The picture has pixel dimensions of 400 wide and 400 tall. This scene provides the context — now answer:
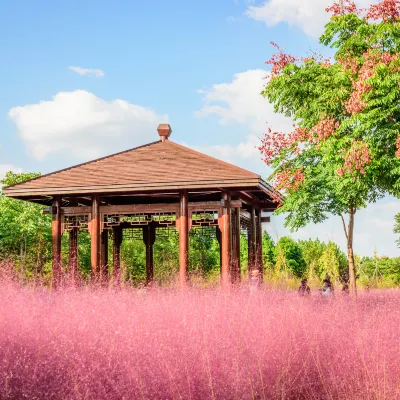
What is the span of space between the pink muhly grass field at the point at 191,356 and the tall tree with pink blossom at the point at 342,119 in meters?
5.26

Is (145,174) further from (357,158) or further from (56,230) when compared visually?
(357,158)

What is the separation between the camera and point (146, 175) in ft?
40.7

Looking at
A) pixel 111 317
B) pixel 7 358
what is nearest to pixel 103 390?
pixel 7 358

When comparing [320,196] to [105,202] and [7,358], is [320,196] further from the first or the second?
A: [7,358]

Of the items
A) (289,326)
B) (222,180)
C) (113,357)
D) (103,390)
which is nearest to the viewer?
(103,390)

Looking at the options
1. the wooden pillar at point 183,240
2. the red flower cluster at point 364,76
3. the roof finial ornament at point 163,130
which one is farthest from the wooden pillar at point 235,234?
the red flower cluster at point 364,76

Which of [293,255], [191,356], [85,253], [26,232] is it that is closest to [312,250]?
[293,255]

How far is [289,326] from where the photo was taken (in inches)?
255

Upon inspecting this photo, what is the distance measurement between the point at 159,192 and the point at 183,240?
4.54ft

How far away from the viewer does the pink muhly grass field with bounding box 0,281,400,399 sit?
4.79 metres

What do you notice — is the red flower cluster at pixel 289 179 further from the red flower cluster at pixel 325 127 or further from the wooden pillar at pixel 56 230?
the wooden pillar at pixel 56 230

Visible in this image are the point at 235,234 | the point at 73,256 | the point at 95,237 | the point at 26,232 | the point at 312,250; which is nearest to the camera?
the point at 95,237

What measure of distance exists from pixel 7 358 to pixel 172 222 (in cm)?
952

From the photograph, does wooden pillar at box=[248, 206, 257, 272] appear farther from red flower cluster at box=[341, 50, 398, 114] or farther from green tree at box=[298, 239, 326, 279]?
green tree at box=[298, 239, 326, 279]
